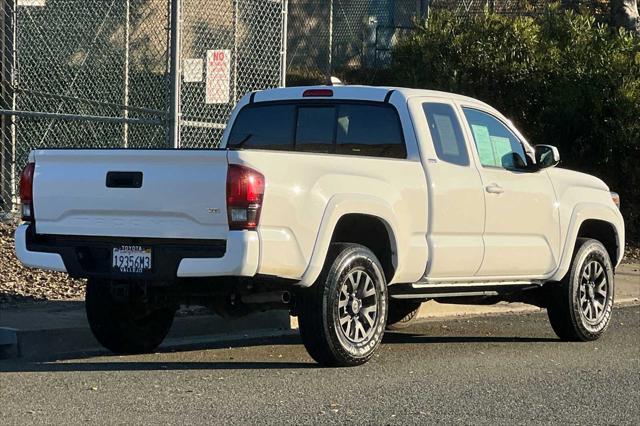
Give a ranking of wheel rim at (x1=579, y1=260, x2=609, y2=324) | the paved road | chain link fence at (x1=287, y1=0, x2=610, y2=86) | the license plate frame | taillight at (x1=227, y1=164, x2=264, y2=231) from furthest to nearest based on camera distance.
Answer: chain link fence at (x1=287, y1=0, x2=610, y2=86) < wheel rim at (x1=579, y1=260, x2=609, y2=324) < the license plate frame < taillight at (x1=227, y1=164, x2=264, y2=231) < the paved road

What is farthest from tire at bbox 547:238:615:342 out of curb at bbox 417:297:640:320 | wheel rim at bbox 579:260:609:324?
curb at bbox 417:297:640:320

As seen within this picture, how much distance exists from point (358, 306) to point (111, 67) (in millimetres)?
7128

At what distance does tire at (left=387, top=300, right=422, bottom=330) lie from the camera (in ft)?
35.3

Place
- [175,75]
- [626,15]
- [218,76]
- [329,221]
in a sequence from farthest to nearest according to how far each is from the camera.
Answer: [626,15] < [218,76] < [175,75] < [329,221]

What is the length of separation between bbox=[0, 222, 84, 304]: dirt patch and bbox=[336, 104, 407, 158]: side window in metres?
3.08

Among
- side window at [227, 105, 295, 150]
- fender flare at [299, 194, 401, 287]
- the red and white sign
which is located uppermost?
the red and white sign

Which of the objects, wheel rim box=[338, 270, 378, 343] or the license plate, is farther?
wheel rim box=[338, 270, 378, 343]

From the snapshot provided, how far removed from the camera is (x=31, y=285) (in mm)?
11344

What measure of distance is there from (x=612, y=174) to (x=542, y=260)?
762cm

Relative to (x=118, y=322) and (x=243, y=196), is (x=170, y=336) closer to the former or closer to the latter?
(x=118, y=322)

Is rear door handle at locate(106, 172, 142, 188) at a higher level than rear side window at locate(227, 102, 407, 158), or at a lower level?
lower

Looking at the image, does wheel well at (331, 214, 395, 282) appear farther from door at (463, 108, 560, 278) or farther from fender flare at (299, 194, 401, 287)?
door at (463, 108, 560, 278)

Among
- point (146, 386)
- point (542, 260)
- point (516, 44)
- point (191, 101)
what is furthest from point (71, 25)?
point (146, 386)

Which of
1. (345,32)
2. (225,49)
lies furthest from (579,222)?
(345,32)
